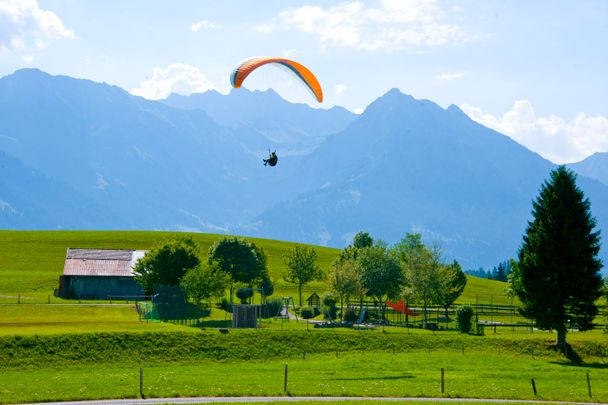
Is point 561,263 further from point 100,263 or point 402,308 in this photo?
point 100,263

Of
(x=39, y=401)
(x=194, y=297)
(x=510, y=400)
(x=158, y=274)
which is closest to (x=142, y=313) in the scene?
(x=194, y=297)

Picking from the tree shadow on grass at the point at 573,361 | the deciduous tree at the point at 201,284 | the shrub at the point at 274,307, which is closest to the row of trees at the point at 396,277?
the shrub at the point at 274,307

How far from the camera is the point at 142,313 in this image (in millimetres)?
78812

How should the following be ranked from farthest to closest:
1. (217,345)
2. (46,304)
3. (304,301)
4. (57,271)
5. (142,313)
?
(57,271) < (304,301) < (46,304) < (142,313) < (217,345)

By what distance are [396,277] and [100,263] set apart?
40.1 m

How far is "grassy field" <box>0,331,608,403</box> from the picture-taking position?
38531mm

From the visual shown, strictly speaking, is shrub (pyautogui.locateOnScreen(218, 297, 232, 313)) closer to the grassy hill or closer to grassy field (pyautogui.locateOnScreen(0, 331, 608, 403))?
the grassy hill

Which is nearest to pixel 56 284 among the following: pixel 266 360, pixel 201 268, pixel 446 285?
pixel 201 268

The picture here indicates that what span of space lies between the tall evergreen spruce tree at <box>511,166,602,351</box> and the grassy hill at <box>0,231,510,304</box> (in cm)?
5580

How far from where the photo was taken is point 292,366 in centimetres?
5175

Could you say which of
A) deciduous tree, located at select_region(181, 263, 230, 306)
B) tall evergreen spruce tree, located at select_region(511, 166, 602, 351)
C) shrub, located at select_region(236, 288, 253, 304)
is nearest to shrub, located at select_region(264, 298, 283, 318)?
shrub, located at select_region(236, 288, 253, 304)

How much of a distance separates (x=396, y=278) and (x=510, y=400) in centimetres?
5843

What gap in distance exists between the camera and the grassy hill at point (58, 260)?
111 meters

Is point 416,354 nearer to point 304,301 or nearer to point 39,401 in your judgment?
point 39,401
